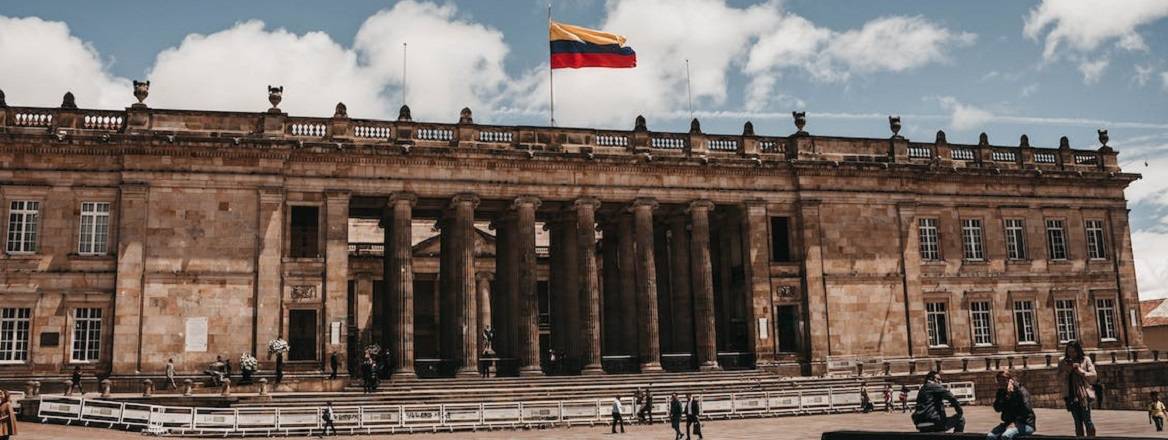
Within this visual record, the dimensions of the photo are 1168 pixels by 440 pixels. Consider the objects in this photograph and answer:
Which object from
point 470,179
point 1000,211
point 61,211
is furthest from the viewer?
point 1000,211

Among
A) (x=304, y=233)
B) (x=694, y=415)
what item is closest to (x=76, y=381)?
(x=304, y=233)

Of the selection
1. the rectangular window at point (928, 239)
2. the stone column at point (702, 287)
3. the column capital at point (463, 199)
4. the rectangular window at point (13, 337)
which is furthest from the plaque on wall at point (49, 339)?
the rectangular window at point (928, 239)

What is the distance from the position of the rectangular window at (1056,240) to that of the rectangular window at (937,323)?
6.38 m

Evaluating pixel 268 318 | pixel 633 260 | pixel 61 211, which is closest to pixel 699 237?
pixel 633 260

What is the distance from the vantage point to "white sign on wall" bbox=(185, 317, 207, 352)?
34.1 m

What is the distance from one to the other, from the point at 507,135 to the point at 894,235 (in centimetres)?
1687

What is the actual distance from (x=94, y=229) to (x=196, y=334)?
5.11 metres

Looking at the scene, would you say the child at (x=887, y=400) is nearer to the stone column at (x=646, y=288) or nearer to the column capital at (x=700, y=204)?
the stone column at (x=646, y=288)

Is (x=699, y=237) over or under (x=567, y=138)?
under

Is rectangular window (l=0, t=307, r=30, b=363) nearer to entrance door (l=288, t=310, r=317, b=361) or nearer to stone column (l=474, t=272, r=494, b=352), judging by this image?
entrance door (l=288, t=310, r=317, b=361)

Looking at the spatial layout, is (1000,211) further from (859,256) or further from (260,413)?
(260,413)

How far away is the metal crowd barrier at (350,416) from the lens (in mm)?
25406

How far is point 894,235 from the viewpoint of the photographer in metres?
42.0

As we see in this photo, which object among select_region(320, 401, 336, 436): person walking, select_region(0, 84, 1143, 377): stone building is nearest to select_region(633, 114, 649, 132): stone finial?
select_region(0, 84, 1143, 377): stone building
